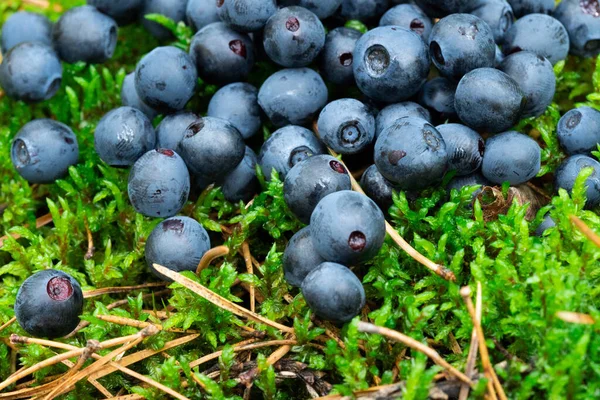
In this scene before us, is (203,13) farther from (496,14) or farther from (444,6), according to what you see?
(496,14)

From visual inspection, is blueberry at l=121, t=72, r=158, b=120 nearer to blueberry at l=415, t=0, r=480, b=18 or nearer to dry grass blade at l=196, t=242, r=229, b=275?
dry grass blade at l=196, t=242, r=229, b=275

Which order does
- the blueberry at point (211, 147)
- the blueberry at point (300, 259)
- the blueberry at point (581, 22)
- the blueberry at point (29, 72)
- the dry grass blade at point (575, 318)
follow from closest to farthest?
the dry grass blade at point (575, 318) → the blueberry at point (300, 259) → the blueberry at point (211, 147) → the blueberry at point (581, 22) → the blueberry at point (29, 72)

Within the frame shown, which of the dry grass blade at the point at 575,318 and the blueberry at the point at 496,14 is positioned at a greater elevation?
the blueberry at the point at 496,14

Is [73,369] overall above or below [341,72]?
below

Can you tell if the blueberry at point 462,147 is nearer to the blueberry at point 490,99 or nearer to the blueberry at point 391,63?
the blueberry at point 490,99

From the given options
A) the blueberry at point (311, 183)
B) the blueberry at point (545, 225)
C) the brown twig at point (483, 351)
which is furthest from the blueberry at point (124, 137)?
the blueberry at point (545, 225)

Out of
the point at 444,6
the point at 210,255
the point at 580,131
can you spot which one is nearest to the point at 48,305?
the point at 210,255

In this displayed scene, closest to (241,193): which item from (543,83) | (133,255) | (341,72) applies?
(133,255)

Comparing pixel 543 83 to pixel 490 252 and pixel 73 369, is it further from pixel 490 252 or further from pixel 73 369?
pixel 73 369
